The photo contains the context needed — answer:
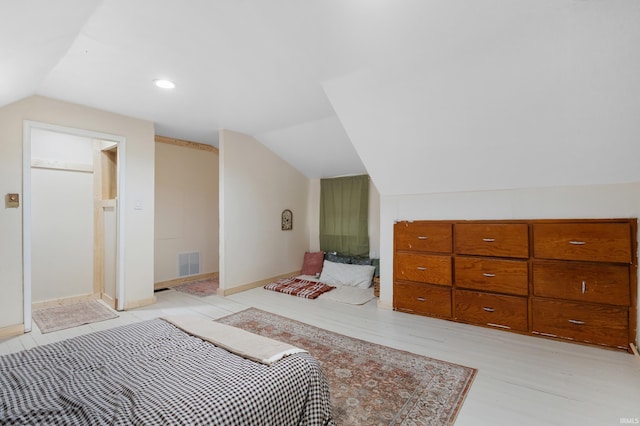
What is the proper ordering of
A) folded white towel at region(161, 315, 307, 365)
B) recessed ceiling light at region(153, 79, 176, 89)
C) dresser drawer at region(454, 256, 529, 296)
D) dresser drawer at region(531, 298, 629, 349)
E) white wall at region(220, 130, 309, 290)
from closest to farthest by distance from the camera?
folded white towel at region(161, 315, 307, 365), dresser drawer at region(531, 298, 629, 349), recessed ceiling light at region(153, 79, 176, 89), dresser drawer at region(454, 256, 529, 296), white wall at region(220, 130, 309, 290)

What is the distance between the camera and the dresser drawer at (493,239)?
113 inches

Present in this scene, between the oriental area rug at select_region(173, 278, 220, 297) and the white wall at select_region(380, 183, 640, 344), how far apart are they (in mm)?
2569

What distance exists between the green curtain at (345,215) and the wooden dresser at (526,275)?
1625mm

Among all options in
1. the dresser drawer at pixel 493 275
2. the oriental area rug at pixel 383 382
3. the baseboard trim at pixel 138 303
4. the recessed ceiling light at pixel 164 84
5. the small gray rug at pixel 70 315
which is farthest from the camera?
the baseboard trim at pixel 138 303

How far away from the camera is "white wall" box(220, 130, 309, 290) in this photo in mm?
4336

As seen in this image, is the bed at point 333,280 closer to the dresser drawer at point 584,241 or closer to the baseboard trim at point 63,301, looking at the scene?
the dresser drawer at point 584,241

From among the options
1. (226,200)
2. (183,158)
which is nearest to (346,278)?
(226,200)

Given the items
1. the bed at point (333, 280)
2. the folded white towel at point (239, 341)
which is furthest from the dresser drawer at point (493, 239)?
the folded white towel at point (239, 341)

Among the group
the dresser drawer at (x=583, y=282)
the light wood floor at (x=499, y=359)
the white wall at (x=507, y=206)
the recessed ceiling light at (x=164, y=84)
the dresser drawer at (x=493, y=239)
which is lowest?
the light wood floor at (x=499, y=359)

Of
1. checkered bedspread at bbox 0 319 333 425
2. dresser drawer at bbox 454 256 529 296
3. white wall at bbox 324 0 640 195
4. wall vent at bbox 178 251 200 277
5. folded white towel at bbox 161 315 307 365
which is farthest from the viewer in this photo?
wall vent at bbox 178 251 200 277

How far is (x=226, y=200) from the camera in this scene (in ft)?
14.2

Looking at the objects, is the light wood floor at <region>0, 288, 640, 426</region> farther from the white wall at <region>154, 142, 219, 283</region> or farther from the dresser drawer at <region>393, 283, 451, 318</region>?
the white wall at <region>154, 142, 219, 283</region>

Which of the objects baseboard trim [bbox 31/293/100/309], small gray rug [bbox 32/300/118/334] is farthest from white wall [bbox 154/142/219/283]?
small gray rug [bbox 32/300/118/334]

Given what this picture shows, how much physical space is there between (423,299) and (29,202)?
14.0 feet
